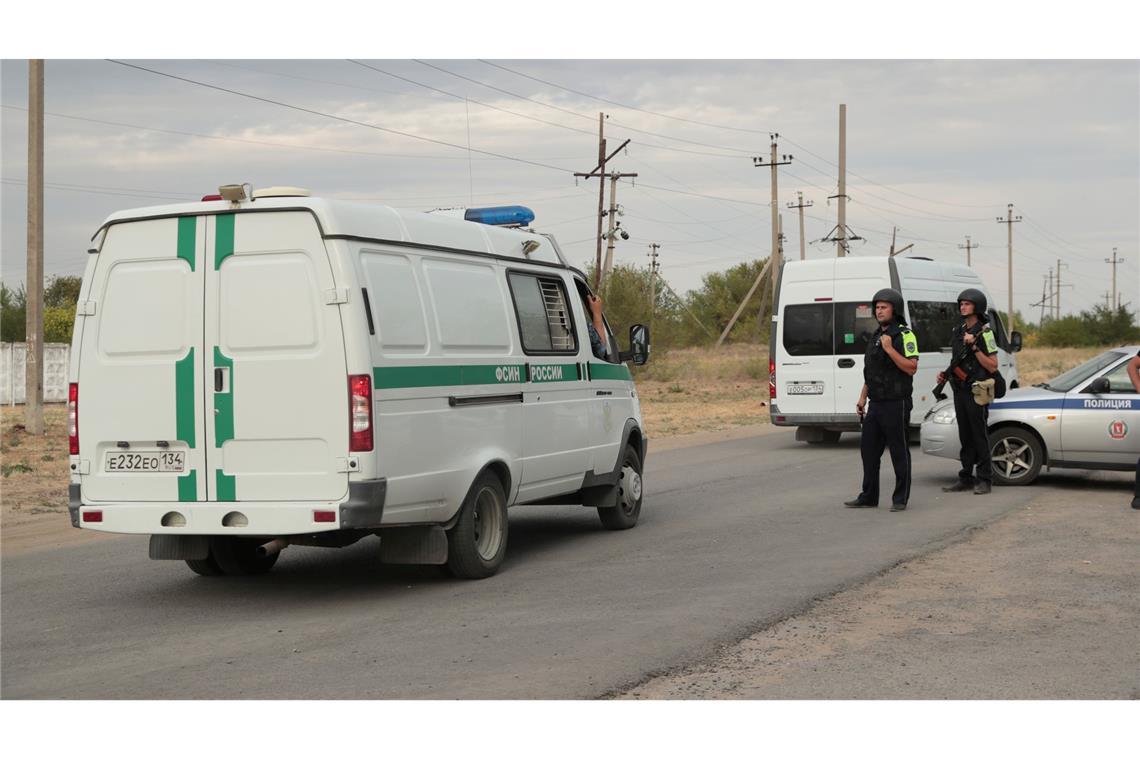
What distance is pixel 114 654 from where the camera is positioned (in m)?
6.84

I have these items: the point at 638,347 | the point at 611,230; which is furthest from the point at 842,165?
the point at 638,347

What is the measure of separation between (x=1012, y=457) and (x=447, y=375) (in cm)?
825

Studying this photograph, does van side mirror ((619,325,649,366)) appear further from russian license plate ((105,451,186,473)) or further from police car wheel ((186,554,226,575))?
russian license plate ((105,451,186,473))

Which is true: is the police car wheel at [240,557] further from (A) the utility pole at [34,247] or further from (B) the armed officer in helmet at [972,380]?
(A) the utility pole at [34,247]

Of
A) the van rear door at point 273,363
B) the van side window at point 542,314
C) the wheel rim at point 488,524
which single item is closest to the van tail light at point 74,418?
the van rear door at point 273,363

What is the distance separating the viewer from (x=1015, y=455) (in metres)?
14.3

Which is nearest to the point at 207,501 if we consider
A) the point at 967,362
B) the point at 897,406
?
the point at 897,406

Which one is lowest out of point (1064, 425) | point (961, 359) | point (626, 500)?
point (626, 500)

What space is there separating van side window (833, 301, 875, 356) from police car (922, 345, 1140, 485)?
4.78 metres

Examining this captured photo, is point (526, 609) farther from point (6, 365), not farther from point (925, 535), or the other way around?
point (6, 365)

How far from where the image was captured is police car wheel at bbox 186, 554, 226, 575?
9.26 m

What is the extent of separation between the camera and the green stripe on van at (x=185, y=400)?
7895 millimetres

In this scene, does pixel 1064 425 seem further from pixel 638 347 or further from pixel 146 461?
pixel 146 461

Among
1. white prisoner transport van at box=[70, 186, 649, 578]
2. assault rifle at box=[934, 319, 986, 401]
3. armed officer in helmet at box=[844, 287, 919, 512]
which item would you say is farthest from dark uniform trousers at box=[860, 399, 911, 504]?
white prisoner transport van at box=[70, 186, 649, 578]
